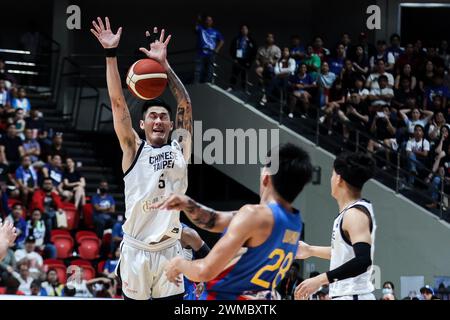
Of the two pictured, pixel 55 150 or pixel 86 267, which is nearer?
pixel 86 267

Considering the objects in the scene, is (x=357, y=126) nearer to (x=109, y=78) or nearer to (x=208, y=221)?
(x=109, y=78)

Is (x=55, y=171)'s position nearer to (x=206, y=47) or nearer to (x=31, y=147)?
(x=31, y=147)

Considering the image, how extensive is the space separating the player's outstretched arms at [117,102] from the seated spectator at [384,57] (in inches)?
415

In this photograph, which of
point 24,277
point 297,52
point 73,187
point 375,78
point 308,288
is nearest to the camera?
point 308,288

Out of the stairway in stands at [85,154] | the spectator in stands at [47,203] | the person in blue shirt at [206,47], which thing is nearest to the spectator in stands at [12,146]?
the spectator in stands at [47,203]

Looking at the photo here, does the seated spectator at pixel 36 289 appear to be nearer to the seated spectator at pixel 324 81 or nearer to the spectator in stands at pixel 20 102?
the spectator in stands at pixel 20 102

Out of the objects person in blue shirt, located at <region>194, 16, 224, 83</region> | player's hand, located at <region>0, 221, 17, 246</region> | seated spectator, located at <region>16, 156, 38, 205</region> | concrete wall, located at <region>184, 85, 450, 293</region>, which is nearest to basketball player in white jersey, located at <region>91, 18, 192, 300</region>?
player's hand, located at <region>0, 221, 17, 246</region>

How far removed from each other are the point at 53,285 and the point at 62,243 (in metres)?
1.39

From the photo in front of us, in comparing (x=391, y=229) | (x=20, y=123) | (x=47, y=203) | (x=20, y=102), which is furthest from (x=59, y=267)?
(x=391, y=229)

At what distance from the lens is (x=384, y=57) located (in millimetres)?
16875

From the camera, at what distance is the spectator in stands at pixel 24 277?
12367 millimetres

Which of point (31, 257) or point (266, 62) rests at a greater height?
point (266, 62)

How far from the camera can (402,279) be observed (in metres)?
14.7
